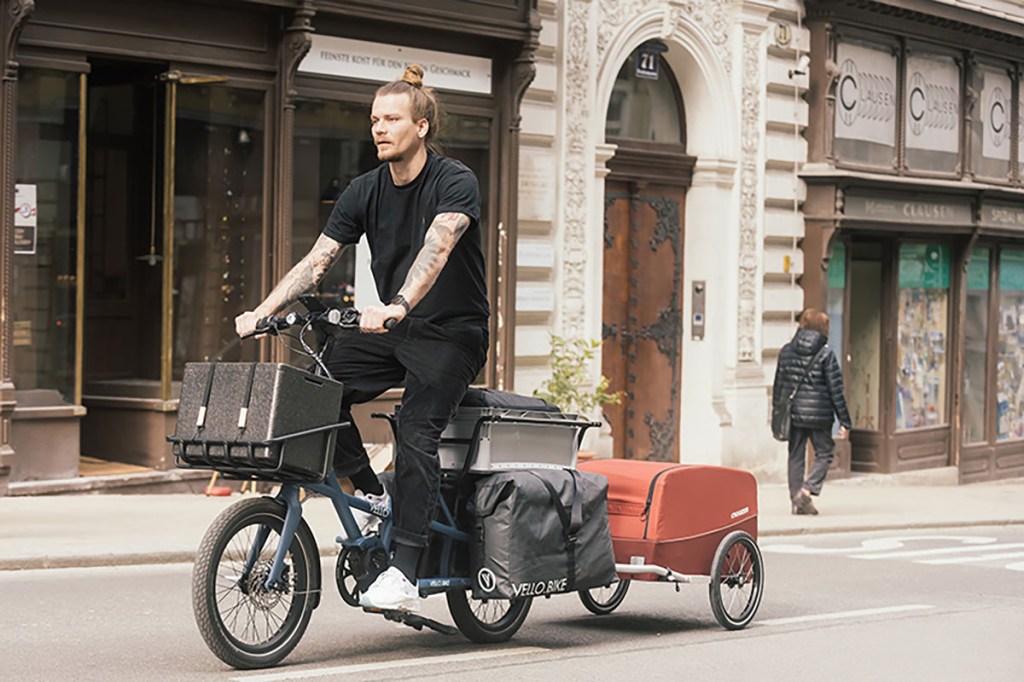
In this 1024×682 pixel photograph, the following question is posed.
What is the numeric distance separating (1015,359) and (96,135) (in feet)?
48.8

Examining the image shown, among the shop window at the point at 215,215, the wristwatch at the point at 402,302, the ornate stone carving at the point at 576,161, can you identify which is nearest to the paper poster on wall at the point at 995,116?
the ornate stone carving at the point at 576,161

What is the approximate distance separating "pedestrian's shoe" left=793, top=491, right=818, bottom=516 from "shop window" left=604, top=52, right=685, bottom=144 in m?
4.31

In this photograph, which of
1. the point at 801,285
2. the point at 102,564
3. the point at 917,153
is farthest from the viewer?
the point at 917,153

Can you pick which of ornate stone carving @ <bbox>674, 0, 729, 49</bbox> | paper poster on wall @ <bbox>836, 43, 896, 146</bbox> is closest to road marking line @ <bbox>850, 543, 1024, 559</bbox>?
ornate stone carving @ <bbox>674, 0, 729, 49</bbox>

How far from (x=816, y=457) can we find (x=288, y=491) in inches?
397

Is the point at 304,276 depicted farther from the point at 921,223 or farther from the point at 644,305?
the point at 921,223

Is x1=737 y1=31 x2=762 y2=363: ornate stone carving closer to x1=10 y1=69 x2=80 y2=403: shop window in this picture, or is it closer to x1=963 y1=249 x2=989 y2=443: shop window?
x1=963 y1=249 x2=989 y2=443: shop window

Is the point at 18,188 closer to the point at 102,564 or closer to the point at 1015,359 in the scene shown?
the point at 102,564

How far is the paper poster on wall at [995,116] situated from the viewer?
23891mm

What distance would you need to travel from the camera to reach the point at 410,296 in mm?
7055

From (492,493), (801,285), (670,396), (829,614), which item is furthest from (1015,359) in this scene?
(492,493)

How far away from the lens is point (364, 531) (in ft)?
24.3

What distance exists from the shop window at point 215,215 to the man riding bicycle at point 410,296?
731 cm

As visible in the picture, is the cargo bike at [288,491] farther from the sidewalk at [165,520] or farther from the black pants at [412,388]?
the sidewalk at [165,520]
